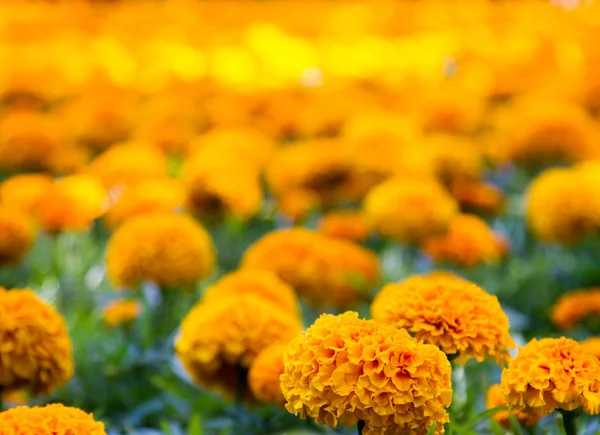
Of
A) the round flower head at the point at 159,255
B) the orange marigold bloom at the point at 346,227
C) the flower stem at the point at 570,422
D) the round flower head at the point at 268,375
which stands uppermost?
the flower stem at the point at 570,422

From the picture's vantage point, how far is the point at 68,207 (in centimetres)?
315

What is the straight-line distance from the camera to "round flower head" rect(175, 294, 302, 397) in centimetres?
205

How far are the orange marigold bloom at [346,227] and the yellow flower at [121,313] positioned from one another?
789 mm

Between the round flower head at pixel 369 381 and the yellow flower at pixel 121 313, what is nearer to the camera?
the round flower head at pixel 369 381

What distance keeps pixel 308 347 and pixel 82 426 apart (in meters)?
0.39

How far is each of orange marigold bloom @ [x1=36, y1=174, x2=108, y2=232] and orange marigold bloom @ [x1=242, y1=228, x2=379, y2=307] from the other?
26.5 inches

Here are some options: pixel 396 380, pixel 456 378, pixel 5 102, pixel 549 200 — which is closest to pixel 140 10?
pixel 5 102

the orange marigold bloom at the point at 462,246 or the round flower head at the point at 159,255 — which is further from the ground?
the round flower head at the point at 159,255

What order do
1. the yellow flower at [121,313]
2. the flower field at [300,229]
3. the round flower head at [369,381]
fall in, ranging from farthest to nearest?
the yellow flower at [121,313], the flower field at [300,229], the round flower head at [369,381]

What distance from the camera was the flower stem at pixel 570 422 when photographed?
157cm

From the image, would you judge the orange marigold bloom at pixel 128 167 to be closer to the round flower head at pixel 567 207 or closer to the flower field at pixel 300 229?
the flower field at pixel 300 229

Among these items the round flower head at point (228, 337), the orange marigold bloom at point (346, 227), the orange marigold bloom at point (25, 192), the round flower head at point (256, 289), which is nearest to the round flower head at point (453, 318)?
the round flower head at point (228, 337)

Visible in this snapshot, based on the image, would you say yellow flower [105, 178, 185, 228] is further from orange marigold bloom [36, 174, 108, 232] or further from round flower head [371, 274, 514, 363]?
round flower head [371, 274, 514, 363]

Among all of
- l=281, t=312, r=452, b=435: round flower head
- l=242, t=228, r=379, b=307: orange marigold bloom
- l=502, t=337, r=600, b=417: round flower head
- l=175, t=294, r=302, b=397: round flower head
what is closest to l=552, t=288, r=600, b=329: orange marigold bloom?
l=242, t=228, r=379, b=307: orange marigold bloom
